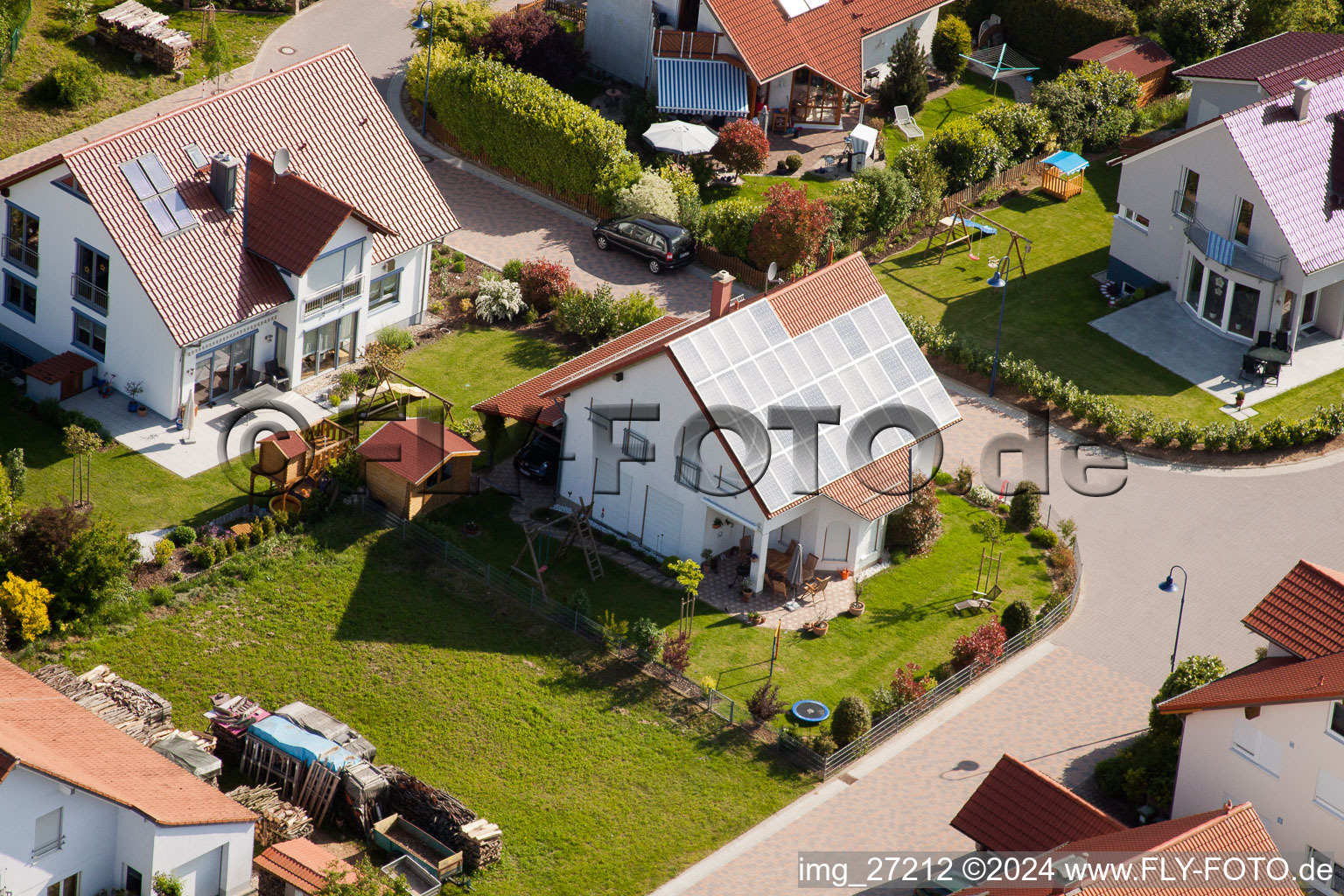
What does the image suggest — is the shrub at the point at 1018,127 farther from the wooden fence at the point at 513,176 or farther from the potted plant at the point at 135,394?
the potted plant at the point at 135,394

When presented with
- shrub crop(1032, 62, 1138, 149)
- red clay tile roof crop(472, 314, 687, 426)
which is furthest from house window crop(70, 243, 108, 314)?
shrub crop(1032, 62, 1138, 149)

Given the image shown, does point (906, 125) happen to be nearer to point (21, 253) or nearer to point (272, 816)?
point (21, 253)

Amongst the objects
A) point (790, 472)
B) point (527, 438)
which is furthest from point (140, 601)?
point (790, 472)

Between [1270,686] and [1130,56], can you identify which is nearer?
[1270,686]

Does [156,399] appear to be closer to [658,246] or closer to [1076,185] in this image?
[658,246]

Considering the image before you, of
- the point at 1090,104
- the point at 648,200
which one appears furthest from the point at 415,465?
the point at 1090,104

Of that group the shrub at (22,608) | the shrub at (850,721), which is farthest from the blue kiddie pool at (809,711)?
the shrub at (22,608)

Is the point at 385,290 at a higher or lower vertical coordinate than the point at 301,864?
higher
